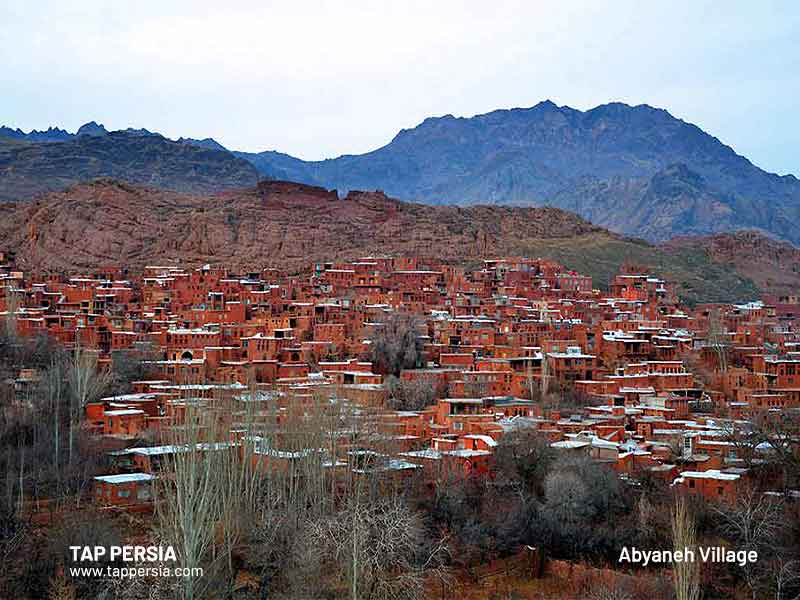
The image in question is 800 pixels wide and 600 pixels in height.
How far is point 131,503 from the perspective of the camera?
77.6 feet

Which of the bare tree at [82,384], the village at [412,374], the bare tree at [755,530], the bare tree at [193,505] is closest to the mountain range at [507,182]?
the village at [412,374]

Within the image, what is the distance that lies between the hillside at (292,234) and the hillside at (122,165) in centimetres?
2531

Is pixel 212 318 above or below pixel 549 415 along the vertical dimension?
above

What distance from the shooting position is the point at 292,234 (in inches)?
2484

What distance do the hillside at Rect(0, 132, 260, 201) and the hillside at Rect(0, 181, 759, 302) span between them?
2531 centimetres

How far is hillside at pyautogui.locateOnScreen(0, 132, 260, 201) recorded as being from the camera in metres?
96.8

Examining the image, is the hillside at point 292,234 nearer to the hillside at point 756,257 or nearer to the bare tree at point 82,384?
the hillside at point 756,257

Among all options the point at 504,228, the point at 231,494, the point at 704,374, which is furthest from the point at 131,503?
the point at 504,228

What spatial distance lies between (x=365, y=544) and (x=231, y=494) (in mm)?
2835

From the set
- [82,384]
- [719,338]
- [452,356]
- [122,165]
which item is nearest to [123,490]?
[82,384]

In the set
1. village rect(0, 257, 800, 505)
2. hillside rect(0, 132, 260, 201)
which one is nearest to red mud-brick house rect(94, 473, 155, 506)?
village rect(0, 257, 800, 505)

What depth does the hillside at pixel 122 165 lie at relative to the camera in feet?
317

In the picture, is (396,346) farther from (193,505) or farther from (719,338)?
(193,505)

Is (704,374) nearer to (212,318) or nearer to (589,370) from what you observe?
(589,370)
